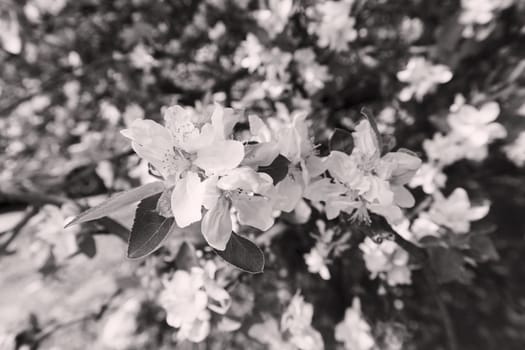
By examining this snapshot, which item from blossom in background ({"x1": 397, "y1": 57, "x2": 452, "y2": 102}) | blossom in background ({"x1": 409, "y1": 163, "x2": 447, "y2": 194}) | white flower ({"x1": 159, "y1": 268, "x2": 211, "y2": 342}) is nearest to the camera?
white flower ({"x1": 159, "y1": 268, "x2": 211, "y2": 342})

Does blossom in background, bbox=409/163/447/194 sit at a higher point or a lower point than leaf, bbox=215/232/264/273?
lower

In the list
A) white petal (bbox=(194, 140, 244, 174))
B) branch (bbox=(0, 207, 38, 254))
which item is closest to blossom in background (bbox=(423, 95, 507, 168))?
white petal (bbox=(194, 140, 244, 174))

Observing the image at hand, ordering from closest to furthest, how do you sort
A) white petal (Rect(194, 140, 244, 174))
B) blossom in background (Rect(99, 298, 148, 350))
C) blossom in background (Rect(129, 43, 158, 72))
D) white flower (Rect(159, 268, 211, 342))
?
white petal (Rect(194, 140, 244, 174)), white flower (Rect(159, 268, 211, 342)), blossom in background (Rect(99, 298, 148, 350)), blossom in background (Rect(129, 43, 158, 72))

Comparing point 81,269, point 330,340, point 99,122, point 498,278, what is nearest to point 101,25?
point 99,122

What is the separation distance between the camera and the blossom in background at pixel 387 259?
78 cm

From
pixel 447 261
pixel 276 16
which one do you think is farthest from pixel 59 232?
pixel 447 261

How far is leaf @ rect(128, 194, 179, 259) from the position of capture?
0.55 m

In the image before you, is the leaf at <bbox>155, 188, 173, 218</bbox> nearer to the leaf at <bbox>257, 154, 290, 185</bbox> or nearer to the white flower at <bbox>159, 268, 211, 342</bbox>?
the leaf at <bbox>257, 154, 290, 185</bbox>

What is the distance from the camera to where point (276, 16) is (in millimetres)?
968

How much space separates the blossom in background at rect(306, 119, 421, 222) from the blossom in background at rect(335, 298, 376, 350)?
1.14ft

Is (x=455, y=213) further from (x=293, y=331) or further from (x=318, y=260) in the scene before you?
(x=293, y=331)

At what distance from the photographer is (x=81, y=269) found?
4.77ft

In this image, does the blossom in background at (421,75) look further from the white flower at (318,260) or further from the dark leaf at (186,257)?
the dark leaf at (186,257)

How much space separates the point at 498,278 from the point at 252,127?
1.10 m
